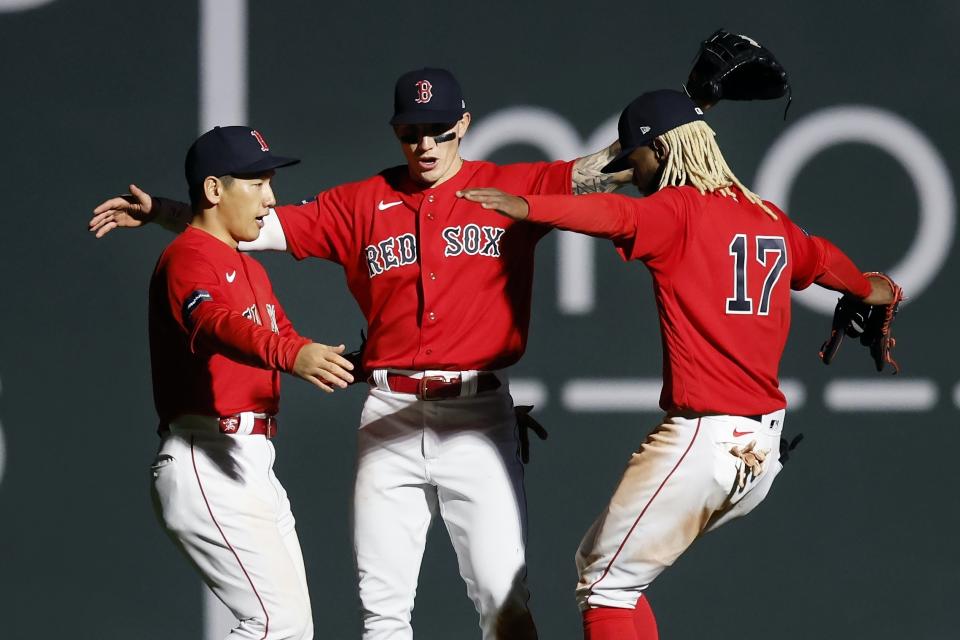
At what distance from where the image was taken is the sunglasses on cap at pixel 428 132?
3645mm

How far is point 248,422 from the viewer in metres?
3.39

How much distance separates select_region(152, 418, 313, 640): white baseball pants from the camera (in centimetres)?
327

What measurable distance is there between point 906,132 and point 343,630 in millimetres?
2857

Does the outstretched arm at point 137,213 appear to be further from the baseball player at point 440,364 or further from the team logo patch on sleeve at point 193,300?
the team logo patch on sleeve at point 193,300

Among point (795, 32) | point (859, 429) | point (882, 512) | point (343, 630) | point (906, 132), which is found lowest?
point (343, 630)

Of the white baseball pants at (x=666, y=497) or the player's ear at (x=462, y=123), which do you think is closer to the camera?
the white baseball pants at (x=666, y=497)

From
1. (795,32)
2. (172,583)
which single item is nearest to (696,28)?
(795,32)

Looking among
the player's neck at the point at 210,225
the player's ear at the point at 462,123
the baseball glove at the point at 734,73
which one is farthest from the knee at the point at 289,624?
the baseball glove at the point at 734,73

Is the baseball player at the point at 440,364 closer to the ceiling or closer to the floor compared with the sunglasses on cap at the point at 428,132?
closer to the floor

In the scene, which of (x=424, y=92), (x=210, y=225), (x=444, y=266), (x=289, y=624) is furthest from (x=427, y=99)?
(x=289, y=624)

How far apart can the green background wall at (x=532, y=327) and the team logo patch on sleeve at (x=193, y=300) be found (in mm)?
1812

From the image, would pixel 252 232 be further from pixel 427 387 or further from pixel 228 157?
pixel 427 387

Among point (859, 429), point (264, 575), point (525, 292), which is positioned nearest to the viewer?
point (264, 575)

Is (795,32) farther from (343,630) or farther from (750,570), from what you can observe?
(343,630)
